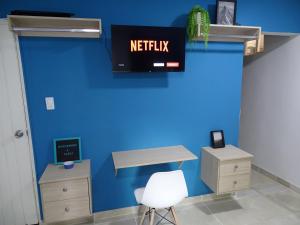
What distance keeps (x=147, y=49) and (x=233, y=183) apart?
5.73 feet

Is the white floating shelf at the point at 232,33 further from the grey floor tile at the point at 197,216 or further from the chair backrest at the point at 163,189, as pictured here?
the grey floor tile at the point at 197,216

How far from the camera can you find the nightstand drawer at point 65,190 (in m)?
1.98

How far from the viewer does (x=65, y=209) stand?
6.73ft

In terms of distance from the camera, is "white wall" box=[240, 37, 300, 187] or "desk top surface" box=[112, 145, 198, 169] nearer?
"desk top surface" box=[112, 145, 198, 169]

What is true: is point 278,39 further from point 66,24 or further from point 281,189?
point 66,24

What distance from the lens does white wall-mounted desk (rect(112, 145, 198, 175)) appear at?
84.1 inches

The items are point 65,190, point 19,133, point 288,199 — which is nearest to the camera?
point 65,190

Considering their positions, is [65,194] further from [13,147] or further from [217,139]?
[217,139]

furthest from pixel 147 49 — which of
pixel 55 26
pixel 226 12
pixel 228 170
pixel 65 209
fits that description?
pixel 65 209

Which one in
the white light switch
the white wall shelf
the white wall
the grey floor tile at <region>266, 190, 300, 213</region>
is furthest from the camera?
the white wall

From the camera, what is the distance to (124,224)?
2.44m

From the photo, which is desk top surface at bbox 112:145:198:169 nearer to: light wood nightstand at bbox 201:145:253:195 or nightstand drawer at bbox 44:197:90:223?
light wood nightstand at bbox 201:145:253:195

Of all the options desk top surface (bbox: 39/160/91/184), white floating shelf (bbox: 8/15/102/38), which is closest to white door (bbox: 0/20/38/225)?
white floating shelf (bbox: 8/15/102/38)

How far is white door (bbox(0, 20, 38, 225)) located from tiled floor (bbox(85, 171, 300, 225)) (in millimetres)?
821
